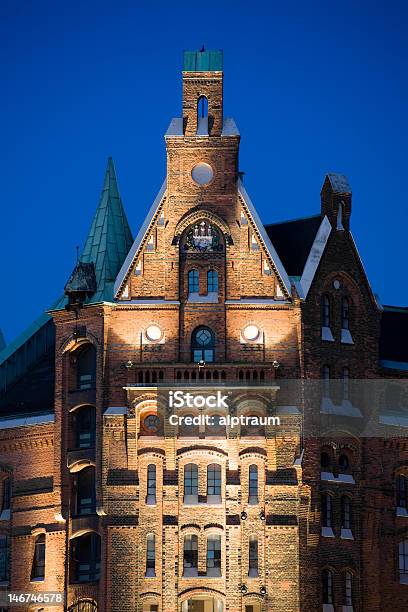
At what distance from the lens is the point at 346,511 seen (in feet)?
308

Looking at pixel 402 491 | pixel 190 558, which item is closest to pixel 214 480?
pixel 190 558

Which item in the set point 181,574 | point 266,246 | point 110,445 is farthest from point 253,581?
point 266,246

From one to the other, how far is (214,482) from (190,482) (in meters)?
1.10

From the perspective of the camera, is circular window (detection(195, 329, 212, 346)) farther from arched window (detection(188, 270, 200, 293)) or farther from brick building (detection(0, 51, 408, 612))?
arched window (detection(188, 270, 200, 293))

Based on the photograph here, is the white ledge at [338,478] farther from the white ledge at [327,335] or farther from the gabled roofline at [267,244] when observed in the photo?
the gabled roofline at [267,244]

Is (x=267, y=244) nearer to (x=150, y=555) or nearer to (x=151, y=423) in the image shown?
(x=151, y=423)

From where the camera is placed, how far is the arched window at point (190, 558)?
91125mm

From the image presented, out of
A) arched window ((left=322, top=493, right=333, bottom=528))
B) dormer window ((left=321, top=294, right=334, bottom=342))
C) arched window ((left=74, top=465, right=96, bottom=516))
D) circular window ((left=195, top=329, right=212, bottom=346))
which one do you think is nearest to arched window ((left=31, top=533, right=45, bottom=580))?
arched window ((left=74, top=465, right=96, bottom=516))

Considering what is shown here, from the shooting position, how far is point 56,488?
95500mm

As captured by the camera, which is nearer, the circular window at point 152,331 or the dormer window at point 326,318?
the circular window at point 152,331

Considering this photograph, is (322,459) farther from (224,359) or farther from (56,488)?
(56,488)

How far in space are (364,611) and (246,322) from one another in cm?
1443

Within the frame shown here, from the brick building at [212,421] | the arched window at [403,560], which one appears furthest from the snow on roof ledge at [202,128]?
the arched window at [403,560]

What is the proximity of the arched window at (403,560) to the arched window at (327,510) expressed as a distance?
4.31 m
